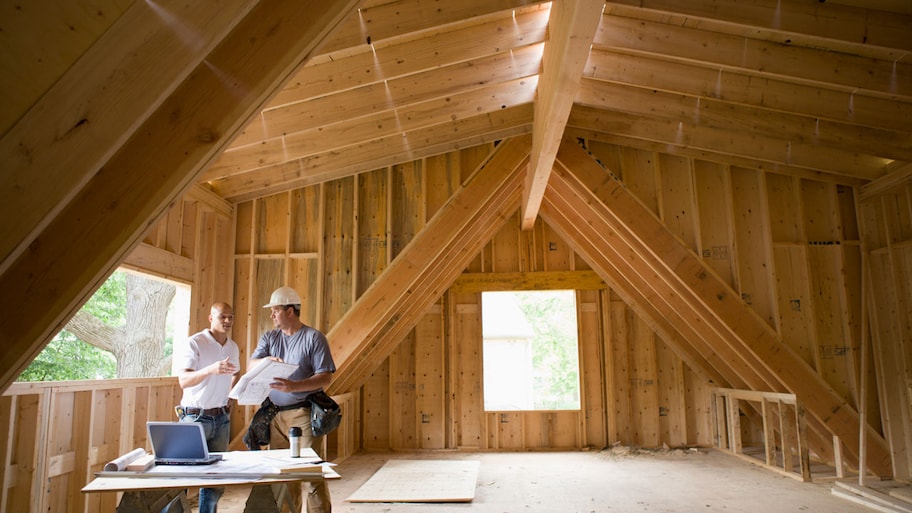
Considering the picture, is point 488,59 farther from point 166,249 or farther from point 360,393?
point 360,393

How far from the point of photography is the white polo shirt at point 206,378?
344 centimetres

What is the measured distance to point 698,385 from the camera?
27.5 feet

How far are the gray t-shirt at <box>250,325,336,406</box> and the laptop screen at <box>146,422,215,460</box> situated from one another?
0.85m

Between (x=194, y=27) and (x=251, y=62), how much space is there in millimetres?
421

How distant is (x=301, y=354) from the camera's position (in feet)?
12.0

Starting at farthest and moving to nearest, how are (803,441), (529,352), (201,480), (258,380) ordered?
(529,352) < (803,441) < (258,380) < (201,480)

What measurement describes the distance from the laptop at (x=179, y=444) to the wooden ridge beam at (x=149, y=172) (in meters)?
1.30

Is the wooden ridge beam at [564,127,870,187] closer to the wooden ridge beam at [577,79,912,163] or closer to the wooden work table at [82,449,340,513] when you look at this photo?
the wooden ridge beam at [577,79,912,163]

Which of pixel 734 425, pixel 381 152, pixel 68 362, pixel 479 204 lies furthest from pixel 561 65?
pixel 68 362

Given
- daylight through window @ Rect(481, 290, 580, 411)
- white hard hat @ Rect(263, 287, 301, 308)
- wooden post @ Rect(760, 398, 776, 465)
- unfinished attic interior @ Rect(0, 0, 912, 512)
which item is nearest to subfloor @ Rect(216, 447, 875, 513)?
wooden post @ Rect(760, 398, 776, 465)

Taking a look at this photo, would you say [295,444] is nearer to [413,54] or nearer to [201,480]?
[201,480]

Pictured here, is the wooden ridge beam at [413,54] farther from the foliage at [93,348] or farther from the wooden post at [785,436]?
the foliage at [93,348]

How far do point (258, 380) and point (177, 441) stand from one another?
542 millimetres

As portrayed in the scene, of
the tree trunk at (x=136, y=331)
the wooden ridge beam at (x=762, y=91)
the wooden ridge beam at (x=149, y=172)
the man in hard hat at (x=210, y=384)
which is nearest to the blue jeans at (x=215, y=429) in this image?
the man in hard hat at (x=210, y=384)
